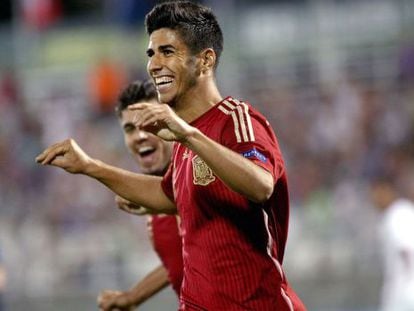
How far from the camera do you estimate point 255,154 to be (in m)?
4.45

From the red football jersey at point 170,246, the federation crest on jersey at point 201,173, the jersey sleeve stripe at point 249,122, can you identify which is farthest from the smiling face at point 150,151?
the jersey sleeve stripe at point 249,122

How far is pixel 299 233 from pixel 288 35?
5783 millimetres

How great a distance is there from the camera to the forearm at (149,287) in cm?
642

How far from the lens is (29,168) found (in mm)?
15461

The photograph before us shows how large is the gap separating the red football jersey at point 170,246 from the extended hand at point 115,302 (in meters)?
0.28

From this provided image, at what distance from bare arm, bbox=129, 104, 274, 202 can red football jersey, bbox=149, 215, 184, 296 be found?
2.04 meters

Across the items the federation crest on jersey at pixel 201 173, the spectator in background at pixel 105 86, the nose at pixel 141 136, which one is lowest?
the spectator in background at pixel 105 86

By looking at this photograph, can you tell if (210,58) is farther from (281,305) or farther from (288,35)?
(288,35)

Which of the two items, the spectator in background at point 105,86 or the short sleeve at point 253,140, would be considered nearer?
the short sleeve at point 253,140

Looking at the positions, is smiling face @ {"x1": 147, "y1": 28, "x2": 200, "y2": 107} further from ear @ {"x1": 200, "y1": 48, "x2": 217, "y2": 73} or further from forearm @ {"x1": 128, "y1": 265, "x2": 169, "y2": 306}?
forearm @ {"x1": 128, "y1": 265, "x2": 169, "y2": 306}

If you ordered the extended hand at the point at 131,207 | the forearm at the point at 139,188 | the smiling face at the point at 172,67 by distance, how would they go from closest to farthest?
Answer: 1. the smiling face at the point at 172,67
2. the forearm at the point at 139,188
3. the extended hand at the point at 131,207

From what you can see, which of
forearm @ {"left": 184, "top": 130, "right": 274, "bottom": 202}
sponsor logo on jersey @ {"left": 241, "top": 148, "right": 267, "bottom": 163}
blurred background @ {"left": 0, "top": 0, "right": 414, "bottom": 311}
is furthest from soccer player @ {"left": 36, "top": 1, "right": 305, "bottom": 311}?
blurred background @ {"left": 0, "top": 0, "right": 414, "bottom": 311}

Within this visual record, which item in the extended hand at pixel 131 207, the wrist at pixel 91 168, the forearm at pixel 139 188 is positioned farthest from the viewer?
the extended hand at pixel 131 207

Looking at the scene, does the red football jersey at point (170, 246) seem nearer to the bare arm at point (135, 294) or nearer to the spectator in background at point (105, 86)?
the bare arm at point (135, 294)
